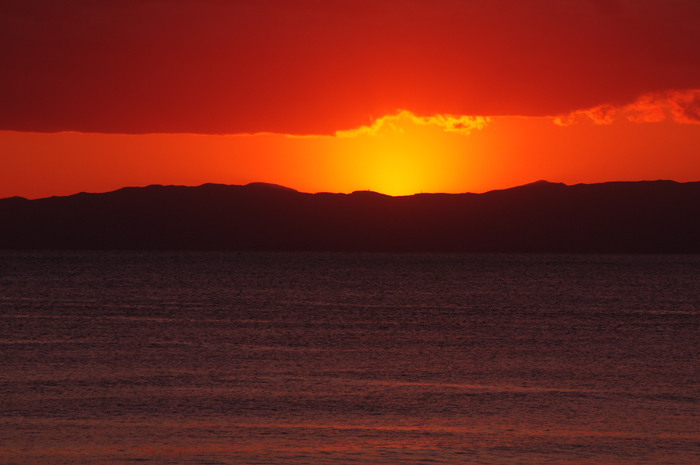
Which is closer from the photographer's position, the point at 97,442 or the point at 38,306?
the point at 97,442

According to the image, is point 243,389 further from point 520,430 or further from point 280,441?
point 520,430

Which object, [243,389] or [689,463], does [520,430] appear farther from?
[243,389]

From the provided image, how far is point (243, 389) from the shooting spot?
2427 centimetres

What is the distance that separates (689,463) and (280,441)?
25.8ft

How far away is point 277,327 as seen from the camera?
150 feet

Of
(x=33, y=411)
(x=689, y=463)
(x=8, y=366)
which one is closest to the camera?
(x=689, y=463)

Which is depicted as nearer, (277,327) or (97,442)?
(97,442)

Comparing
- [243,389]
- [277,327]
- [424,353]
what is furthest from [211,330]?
[243,389]

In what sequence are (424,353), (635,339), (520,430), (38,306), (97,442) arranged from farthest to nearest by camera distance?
(38,306) → (635,339) → (424,353) → (520,430) → (97,442)

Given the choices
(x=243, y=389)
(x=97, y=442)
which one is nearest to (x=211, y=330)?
(x=243, y=389)

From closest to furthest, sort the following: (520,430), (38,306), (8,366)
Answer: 1. (520,430)
2. (8,366)
3. (38,306)

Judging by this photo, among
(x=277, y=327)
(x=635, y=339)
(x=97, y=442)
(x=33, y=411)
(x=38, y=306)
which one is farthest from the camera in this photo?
(x=38, y=306)

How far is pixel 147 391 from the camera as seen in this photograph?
23.9 m

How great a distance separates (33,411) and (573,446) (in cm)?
1220
